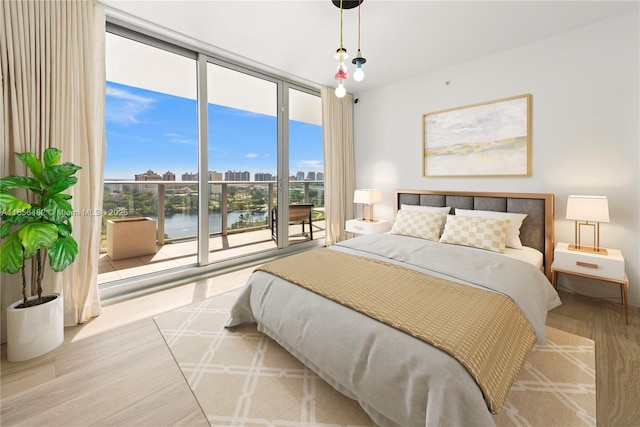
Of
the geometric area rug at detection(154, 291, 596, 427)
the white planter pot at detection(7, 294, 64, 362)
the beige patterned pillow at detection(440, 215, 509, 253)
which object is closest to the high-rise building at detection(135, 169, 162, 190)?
the white planter pot at detection(7, 294, 64, 362)

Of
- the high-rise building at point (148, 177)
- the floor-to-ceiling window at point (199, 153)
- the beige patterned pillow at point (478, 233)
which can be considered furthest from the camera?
the high-rise building at point (148, 177)

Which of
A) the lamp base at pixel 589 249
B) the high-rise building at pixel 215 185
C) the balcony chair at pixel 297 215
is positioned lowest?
the lamp base at pixel 589 249

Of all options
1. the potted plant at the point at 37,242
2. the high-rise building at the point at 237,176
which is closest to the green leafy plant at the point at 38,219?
the potted plant at the point at 37,242

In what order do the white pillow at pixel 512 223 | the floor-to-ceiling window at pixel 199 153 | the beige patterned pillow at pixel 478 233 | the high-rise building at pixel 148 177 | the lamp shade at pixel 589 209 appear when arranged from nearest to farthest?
the lamp shade at pixel 589 209 → the beige patterned pillow at pixel 478 233 → the white pillow at pixel 512 223 → the floor-to-ceiling window at pixel 199 153 → the high-rise building at pixel 148 177

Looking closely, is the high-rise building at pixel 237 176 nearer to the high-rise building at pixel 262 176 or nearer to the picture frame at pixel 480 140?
the high-rise building at pixel 262 176

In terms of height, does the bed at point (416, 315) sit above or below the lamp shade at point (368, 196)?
below

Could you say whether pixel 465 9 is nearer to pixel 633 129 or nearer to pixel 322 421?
pixel 633 129

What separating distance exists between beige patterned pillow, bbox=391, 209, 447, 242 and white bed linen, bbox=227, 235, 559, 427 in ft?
2.52

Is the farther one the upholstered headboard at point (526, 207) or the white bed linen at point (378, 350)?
the upholstered headboard at point (526, 207)

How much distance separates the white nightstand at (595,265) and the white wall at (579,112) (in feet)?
1.20

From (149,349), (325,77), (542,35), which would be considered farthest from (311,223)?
(542,35)

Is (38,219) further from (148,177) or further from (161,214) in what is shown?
(161,214)

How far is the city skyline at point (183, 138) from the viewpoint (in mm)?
3299

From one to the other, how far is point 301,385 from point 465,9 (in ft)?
10.6
